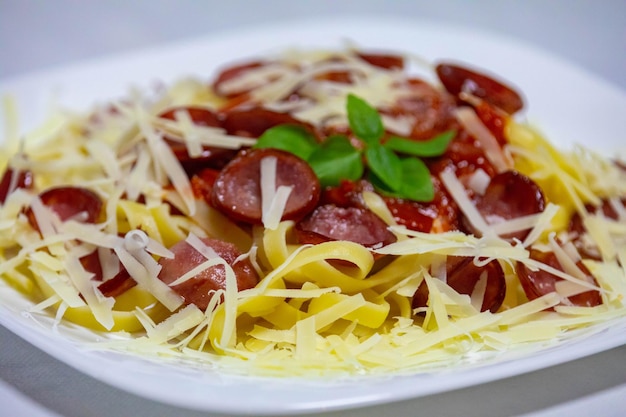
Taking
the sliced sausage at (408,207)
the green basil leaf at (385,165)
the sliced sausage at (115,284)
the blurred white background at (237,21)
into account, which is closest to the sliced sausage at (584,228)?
the sliced sausage at (408,207)

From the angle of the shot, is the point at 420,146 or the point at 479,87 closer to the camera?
the point at 420,146

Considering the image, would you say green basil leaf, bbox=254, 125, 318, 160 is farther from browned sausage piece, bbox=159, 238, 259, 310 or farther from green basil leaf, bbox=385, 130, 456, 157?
browned sausage piece, bbox=159, 238, 259, 310

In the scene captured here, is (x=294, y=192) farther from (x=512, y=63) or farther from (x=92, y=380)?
(x=512, y=63)

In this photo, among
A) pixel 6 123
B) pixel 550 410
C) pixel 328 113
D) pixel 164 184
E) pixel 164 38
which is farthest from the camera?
pixel 164 38

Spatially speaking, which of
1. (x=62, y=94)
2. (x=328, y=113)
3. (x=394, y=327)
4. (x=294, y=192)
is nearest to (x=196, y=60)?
(x=62, y=94)

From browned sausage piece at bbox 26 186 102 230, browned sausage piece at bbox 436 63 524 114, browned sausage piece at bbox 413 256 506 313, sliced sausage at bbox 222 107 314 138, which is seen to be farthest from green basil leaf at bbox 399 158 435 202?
browned sausage piece at bbox 26 186 102 230

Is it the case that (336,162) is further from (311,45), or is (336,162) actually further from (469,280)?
(311,45)

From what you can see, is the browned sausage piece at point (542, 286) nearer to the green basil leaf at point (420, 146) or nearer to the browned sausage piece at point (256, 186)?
the green basil leaf at point (420, 146)

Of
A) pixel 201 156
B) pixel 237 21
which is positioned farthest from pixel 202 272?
pixel 237 21
